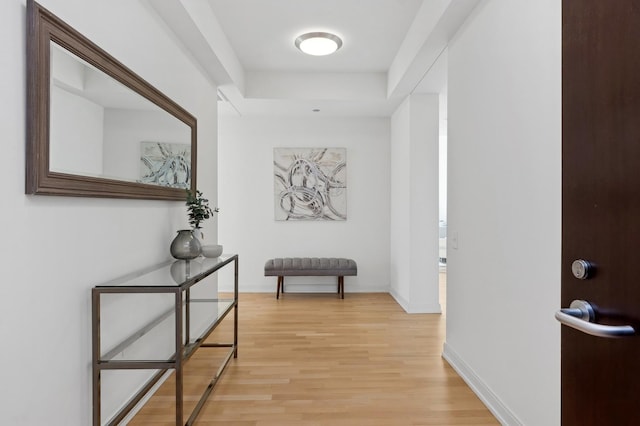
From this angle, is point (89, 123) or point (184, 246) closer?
point (89, 123)

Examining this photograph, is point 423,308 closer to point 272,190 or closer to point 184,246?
point 272,190

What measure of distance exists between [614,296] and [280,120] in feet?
15.9

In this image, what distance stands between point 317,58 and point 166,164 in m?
2.25

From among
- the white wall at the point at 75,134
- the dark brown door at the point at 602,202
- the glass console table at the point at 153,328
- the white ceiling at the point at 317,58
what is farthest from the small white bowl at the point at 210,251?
the dark brown door at the point at 602,202

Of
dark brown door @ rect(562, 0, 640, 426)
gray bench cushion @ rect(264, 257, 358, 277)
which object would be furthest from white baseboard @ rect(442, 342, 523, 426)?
gray bench cushion @ rect(264, 257, 358, 277)

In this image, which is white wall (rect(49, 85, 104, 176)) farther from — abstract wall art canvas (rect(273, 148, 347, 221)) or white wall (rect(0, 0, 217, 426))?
abstract wall art canvas (rect(273, 148, 347, 221))

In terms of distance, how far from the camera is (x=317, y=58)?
3.94 metres

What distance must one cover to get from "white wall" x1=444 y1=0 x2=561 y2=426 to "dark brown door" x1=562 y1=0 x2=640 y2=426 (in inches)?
28.0

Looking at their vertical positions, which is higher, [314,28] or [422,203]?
[314,28]

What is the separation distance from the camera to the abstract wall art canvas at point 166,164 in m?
2.23

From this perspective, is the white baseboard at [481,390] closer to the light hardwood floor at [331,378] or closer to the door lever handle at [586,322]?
the light hardwood floor at [331,378]

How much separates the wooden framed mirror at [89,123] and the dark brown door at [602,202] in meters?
1.75

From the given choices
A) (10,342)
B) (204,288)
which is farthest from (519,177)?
(204,288)

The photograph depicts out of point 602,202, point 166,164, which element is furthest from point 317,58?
point 602,202
